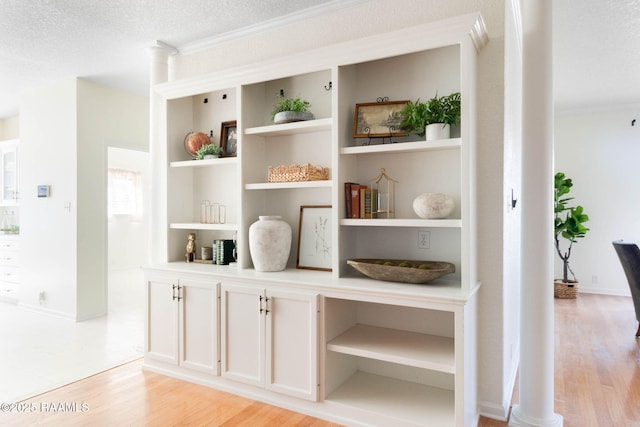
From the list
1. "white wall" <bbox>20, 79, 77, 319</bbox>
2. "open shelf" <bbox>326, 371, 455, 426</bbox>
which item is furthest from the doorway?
"open shelf" <bbox>326, 371, 455, 426</bbox>

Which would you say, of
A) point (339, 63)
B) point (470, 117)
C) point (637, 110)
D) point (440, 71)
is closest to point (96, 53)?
point (339, 63)

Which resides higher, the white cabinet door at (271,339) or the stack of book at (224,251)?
the stack of book at (224,251)

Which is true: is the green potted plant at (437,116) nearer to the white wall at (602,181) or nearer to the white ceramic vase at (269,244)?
the white ceramic vase at (269,244)

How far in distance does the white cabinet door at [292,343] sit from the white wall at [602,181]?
17.7 feet

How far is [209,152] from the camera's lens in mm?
3244

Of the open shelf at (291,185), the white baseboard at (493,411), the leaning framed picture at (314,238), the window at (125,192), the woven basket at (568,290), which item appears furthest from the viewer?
the window at (125,192)

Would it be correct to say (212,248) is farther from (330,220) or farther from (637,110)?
(637,110)

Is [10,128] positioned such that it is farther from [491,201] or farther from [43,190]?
[491,201]

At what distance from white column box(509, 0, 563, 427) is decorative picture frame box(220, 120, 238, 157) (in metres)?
2.12

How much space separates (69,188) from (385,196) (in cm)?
380

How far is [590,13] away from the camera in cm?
311

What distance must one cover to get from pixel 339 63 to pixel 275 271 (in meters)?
1.45

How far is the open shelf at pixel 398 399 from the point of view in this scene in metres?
2.25

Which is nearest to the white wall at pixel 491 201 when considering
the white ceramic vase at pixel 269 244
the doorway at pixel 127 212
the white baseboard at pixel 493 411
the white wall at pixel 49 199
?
the white baseboard at pixel 493 411
